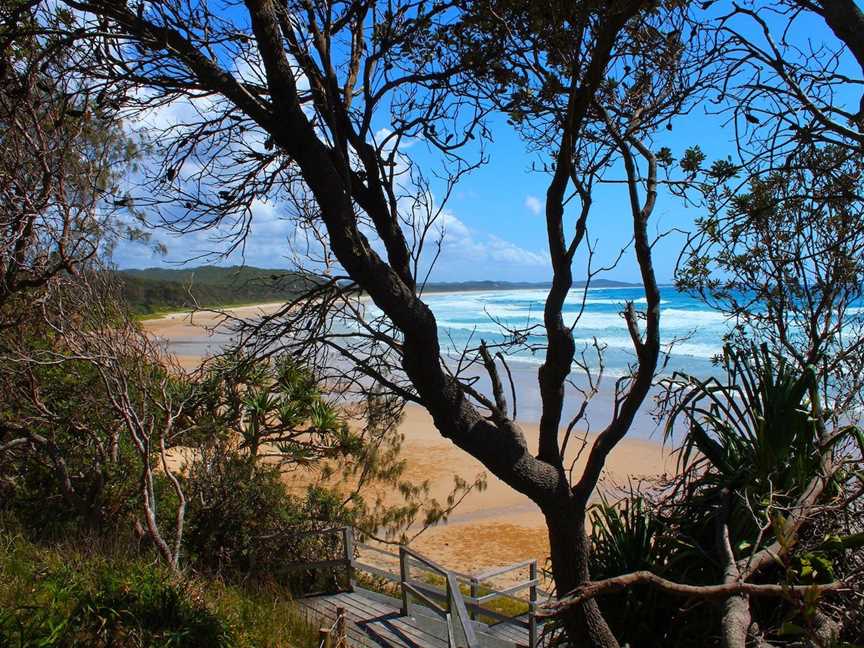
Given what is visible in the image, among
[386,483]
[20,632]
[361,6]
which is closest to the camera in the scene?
[20,632]

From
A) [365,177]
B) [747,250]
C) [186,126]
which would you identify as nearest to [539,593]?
[747,250]

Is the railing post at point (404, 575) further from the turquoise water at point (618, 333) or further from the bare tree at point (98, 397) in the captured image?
the turquoise water at point (618, 333)

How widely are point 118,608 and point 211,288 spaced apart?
6375 cm

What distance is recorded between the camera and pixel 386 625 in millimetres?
6746

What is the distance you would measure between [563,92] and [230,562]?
20.4ft

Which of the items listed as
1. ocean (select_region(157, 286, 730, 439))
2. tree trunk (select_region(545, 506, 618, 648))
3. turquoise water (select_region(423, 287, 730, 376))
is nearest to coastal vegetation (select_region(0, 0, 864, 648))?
tree trunk (select_region(545, 506, 618, 648))

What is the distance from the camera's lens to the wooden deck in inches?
248

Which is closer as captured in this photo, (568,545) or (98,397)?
(568,545)

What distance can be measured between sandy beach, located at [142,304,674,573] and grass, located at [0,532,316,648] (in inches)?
117

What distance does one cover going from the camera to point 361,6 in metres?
4.50

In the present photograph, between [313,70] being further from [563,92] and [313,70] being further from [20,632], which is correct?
[20,632]

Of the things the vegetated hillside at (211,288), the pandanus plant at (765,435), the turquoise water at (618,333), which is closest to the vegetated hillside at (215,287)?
the vegetated hillside at (211,288)

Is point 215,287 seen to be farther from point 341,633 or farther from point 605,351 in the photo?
point 605,351

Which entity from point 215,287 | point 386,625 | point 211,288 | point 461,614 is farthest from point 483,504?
point 211,288
